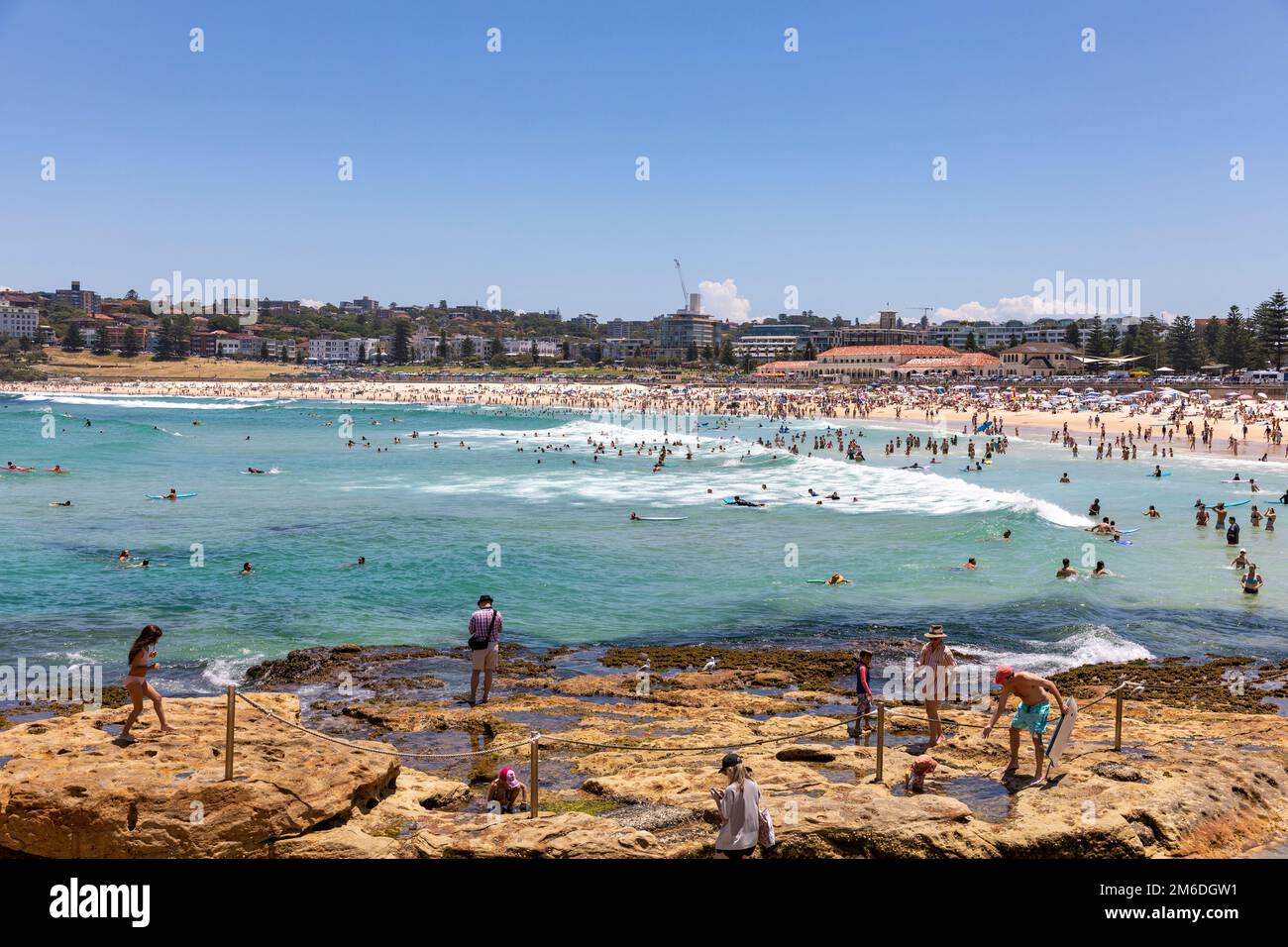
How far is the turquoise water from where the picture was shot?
18219 mm

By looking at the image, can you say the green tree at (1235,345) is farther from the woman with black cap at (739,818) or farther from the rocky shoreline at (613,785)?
the woman with black cap at (739,818)

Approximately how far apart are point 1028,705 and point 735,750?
3073 mm

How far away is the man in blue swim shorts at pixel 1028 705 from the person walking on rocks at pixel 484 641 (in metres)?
6.28

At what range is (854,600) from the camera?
68.7ft

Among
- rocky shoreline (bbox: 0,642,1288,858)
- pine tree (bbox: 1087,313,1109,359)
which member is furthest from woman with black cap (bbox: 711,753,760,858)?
pine tree (bbox: 1087,313,1109,359)

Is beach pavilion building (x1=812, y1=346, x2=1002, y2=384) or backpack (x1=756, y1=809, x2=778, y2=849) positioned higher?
beach pavilion building (x1=812, y1=346, x2=1002, y2=384)

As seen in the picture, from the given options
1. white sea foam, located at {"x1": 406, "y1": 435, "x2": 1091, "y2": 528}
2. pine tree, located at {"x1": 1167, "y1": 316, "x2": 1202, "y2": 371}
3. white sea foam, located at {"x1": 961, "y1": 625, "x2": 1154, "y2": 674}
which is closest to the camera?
white sea foam, located at {"x1": 961, "y1": 625, "x2": 1154, "y2": 674}

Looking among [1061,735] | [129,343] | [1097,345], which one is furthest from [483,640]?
[129,343]

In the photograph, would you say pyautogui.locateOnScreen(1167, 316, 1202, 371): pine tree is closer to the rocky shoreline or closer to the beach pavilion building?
the beach pavilion building

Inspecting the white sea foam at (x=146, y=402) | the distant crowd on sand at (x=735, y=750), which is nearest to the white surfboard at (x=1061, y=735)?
the distant crowd on sand at (x=735, y=750)

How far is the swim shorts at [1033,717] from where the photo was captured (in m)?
8.81

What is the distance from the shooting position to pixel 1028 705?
8945 millimetres

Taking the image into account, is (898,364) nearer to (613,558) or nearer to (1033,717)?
(613,558)
